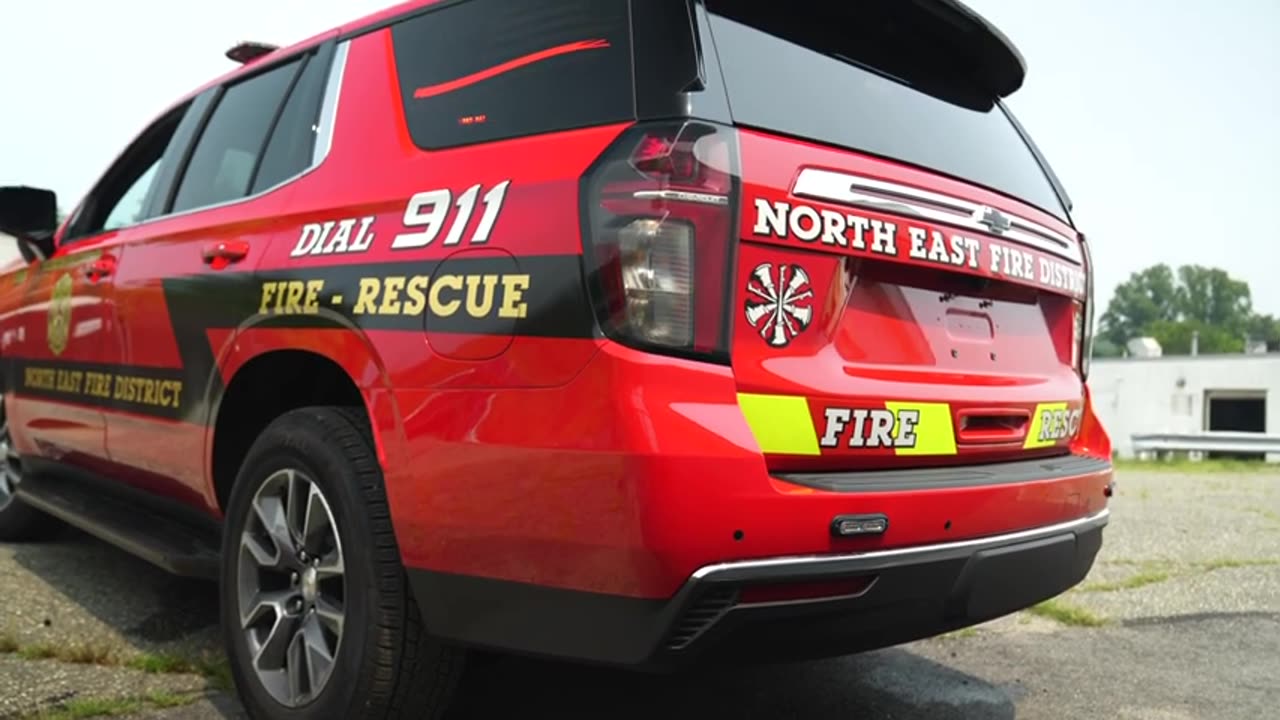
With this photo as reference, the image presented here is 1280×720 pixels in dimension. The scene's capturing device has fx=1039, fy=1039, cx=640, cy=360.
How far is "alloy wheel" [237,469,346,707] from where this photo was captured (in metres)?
2.37

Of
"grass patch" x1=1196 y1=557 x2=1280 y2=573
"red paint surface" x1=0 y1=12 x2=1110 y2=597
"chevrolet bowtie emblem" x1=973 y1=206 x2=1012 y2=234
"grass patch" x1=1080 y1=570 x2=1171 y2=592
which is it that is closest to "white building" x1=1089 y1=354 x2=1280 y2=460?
"grass patch" x1=1196 y1=557 x2=1280 y2=573

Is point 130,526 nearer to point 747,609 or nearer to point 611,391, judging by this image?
point 611,391

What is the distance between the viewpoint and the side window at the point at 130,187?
3.81 metres

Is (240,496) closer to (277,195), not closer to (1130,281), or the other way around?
(277,195)

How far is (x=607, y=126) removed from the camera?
6.57 ft

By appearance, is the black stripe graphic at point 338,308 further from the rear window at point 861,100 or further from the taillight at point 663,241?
the rear window at point 861,100

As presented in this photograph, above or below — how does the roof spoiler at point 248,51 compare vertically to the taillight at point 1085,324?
above

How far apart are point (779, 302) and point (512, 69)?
2.64 feet

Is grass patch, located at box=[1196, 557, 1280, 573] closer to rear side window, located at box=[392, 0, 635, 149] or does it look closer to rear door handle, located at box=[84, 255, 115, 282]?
rear side window, located at box=[392, 0, 635, 149]

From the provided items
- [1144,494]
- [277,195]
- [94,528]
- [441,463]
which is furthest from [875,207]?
[1144,494]

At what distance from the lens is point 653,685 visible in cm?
309

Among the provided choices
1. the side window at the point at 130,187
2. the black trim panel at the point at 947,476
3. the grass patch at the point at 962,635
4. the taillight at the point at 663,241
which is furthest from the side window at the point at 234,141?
the grass patch at the point at 962,635

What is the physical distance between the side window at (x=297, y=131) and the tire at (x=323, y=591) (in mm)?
739

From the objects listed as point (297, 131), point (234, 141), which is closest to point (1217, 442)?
point (234, 141)
